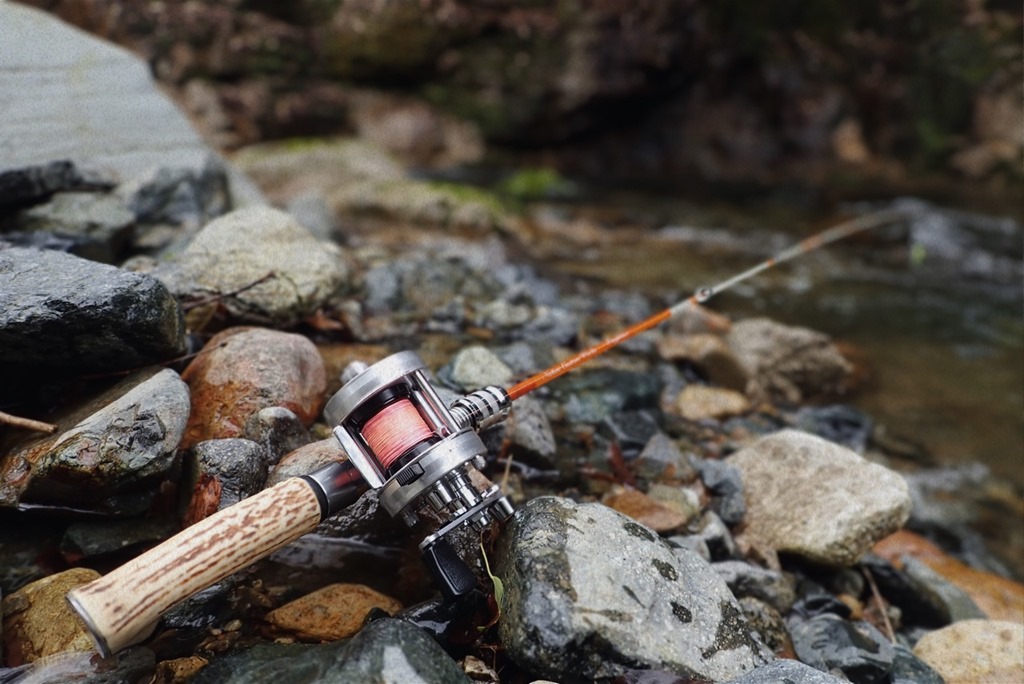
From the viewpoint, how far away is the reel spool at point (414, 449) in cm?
228

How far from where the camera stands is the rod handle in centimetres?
188

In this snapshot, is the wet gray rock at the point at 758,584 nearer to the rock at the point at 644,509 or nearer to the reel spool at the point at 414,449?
the rock at the point at 644,509

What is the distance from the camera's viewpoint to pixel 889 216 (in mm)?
10312

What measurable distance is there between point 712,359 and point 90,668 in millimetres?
4231

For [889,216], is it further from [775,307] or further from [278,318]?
[278,318]

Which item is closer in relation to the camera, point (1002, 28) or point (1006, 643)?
point (1006, 643)

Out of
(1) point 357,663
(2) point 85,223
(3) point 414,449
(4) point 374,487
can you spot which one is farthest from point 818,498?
(2) point 85,223

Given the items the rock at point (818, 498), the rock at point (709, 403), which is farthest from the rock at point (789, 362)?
the rock at point (818, 498)

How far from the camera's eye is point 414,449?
232cm

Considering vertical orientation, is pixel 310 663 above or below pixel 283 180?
above

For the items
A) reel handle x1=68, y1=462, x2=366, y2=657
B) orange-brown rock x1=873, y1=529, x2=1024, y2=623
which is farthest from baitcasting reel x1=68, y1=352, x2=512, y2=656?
orange-brown rock x1=873, y1=529, x2=1024, y2=623

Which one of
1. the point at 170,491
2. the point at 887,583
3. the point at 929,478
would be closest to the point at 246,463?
the point at 170,491

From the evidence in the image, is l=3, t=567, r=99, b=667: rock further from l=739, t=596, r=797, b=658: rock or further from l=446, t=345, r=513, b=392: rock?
l=739, t=596, r=797, b=658: rock

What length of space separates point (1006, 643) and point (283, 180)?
364 inches
